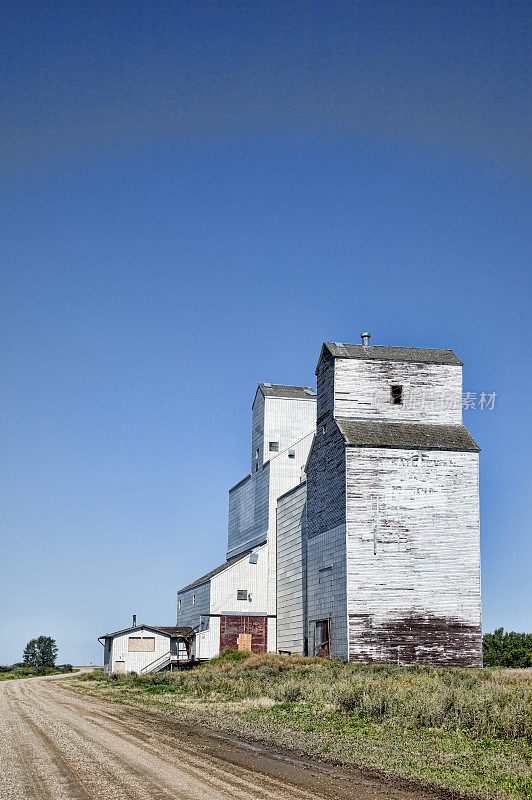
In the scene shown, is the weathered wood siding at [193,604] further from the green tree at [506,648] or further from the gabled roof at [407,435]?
the green tree at [506,648]

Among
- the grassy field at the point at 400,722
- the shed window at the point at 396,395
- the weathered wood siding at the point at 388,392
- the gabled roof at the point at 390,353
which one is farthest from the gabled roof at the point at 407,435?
the grassy field at the point at 400,722

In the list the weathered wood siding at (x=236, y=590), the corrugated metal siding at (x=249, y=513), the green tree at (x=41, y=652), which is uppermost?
the corrugated metal siding at (x=249, y=513)

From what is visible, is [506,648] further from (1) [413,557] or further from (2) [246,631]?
(1) [413,557]

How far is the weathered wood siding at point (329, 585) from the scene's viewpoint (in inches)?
1356

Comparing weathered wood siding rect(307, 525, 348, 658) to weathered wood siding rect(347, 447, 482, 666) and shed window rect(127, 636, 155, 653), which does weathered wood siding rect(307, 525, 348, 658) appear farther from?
shed window rect(127, 636, 155, 653)

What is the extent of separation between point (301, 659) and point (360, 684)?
584 inches

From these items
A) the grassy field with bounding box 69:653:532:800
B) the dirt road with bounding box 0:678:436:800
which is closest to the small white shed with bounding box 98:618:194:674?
the grassy field with bounding box 69:653:532:800

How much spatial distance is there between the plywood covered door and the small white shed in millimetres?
5213

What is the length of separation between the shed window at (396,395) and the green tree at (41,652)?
80.1m

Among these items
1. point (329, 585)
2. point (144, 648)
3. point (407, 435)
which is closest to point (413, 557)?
point (329, 585)

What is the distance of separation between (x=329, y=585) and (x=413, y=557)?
460 cm

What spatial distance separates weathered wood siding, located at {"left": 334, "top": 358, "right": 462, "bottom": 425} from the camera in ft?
125

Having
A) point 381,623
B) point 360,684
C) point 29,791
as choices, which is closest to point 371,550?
point 381,623

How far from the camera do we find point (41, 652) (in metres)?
104
